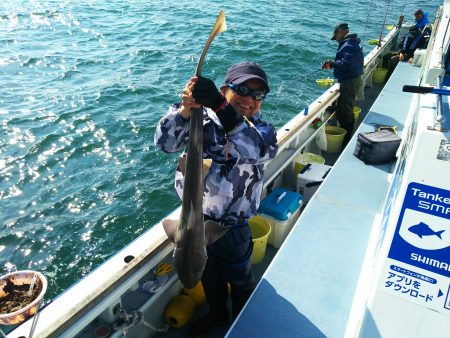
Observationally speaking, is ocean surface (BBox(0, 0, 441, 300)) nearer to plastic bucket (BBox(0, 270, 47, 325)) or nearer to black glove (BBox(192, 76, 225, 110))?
plastic bucket (BBox(0, 270, 47, 325))

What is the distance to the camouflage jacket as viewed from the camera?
2.63m

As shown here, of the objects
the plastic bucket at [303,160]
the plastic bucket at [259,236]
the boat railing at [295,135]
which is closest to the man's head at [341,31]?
the boat railing at [295,135]

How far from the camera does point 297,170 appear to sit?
5859 millimetres

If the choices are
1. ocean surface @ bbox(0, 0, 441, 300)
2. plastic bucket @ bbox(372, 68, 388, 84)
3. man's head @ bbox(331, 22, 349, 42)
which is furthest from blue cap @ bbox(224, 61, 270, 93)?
plastic bucket @ bbox(372, 68, 388, 84)

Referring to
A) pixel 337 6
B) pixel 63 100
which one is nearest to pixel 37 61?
pixel 63 100

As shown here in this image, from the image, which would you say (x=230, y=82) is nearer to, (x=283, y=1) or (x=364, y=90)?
(x=364, y=90)

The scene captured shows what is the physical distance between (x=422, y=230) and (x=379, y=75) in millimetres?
10119

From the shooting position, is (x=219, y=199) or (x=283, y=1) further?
(x=283, y=1)

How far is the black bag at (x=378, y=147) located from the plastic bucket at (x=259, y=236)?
1.79 metres

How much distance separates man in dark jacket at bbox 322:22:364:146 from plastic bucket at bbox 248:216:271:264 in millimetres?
3844

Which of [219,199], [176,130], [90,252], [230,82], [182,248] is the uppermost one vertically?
[230,82]

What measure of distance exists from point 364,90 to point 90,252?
8149 mm

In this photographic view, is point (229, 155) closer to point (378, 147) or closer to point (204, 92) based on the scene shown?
point (204, 92)

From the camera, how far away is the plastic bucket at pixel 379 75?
1102cm
